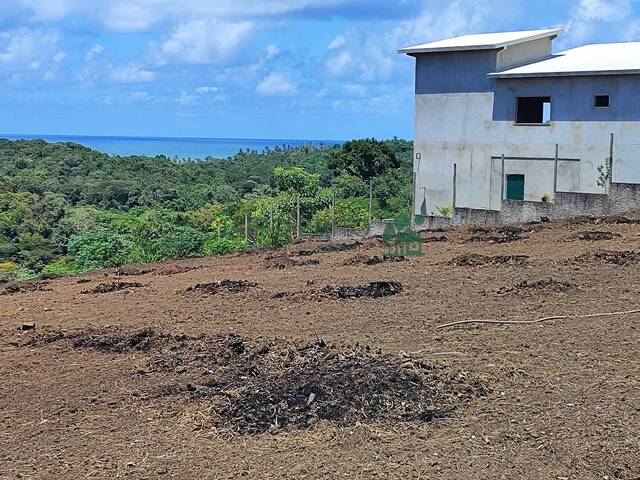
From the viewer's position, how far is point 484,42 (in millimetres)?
23938

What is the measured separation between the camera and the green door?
22031 millimetres

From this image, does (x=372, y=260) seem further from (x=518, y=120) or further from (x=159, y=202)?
(x=159, y=202)

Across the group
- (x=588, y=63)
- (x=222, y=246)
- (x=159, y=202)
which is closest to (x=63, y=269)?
(x=222, y=246)

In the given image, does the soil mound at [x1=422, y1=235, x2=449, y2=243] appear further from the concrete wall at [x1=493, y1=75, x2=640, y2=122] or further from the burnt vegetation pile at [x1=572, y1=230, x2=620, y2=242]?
the concrete wall at [x1=493, y1=75, x2=640, y2=122]

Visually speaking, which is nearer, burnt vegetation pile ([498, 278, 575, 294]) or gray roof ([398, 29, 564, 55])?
burnt vegetation pile ([498, 278, 575, 294])

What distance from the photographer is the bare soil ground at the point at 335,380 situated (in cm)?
473

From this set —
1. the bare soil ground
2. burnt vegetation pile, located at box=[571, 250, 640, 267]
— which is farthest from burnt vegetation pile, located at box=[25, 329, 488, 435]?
burnt vegetation pile, located at box=[571, 250, 640, 267]

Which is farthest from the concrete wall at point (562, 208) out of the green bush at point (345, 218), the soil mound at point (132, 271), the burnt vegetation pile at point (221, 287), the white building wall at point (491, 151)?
the burnt vegetation pile at point (221, 287)

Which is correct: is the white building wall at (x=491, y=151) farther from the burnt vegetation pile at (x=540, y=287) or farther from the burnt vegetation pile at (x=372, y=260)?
the burnt vegetation pile at (x=540, y=287)

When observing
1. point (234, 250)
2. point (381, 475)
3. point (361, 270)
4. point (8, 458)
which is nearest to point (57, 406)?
point (8, 458)

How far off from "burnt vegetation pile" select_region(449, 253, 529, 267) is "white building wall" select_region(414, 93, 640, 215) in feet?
32.2

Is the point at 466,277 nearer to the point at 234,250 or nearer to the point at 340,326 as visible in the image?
the point at 340,326

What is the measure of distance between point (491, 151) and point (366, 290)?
588 inches

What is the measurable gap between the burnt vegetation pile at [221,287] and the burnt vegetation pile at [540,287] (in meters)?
3.44
